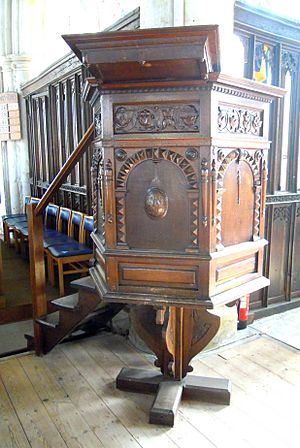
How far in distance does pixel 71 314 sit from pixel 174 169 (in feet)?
4.73

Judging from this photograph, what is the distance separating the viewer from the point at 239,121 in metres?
1.86

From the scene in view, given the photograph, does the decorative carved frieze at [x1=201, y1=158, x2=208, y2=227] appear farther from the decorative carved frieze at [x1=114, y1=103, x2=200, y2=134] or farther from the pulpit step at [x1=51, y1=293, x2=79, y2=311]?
the pulpit step at [x1=51, y1=293, x2=79, y2=311]

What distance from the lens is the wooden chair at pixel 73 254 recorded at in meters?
3.92

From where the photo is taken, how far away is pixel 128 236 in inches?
71.5

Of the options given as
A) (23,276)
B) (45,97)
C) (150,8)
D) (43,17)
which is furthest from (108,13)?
(23,276)

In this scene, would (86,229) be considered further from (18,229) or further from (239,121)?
(239,121)

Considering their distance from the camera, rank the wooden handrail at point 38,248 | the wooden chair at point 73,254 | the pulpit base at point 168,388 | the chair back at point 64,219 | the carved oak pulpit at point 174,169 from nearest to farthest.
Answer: the carved oak pulpit at point 174,169
the pulpit base at point 168,388
the wooden handrail at point 38,248
the wooden chair at point 73,254
the chair back at point 64,219

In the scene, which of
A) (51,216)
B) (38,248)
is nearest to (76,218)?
(51,216)

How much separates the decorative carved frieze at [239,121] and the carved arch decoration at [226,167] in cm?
10

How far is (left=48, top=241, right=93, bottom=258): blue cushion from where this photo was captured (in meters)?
3.95

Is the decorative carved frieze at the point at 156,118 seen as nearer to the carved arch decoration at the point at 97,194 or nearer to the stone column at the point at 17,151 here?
the carved arch decoration at the point at 97,194

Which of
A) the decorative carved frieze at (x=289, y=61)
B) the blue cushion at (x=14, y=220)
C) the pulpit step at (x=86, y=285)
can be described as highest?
the decorative carved frieze at (x=289, y=61)

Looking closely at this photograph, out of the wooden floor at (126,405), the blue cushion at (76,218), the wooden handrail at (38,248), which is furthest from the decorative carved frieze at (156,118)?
the blue cushion at (76,218)

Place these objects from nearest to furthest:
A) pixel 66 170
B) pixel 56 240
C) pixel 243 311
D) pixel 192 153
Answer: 1. pixel 192 153
2. pixel 66 170
3. pixel 243 311
4. pixel 56 240
